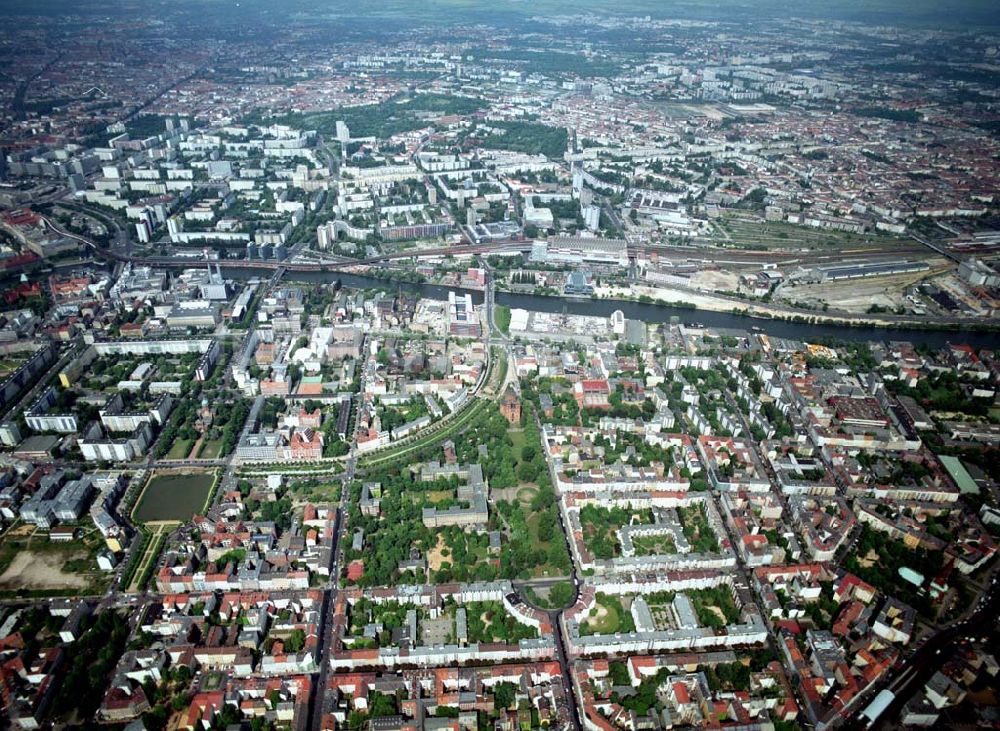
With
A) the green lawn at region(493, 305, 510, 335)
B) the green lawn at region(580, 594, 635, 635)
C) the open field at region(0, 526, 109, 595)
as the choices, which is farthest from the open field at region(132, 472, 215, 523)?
the green lawn at region(493, 305, 510, 335)

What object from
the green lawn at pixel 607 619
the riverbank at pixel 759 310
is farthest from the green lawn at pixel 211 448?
the riverbank at pixel 759 310

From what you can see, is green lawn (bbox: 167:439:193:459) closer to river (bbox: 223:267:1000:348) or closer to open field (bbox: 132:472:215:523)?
open field (bbox: 132:472:215:523)

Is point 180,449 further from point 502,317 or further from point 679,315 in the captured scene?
point 679,315

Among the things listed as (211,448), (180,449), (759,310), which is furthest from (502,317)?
(180,449)

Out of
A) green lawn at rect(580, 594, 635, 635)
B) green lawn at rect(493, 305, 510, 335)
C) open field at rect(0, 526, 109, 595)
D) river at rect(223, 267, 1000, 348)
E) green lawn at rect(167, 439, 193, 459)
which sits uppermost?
green lawn at rect(580, 594, 635, 635)

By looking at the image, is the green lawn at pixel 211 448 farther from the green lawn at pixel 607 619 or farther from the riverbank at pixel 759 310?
the riverbank at pixel 759 310

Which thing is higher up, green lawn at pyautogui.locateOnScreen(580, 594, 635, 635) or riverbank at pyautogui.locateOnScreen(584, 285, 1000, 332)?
green lawn at pyautogui.locateOnScreen(580, 594, 635, 635)

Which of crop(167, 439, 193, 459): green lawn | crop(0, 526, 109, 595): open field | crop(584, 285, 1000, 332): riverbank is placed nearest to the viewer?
crop(0, 526, 109, 595): open field
